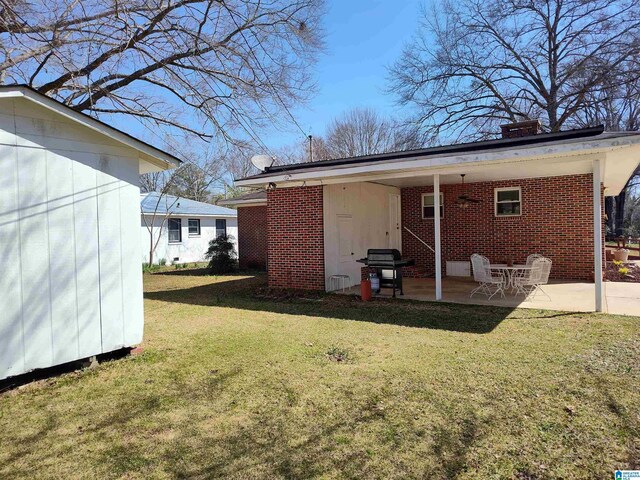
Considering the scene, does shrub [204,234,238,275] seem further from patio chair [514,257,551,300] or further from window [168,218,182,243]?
patio chair [514,257,551,300]

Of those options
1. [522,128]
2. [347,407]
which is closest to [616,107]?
[522,128]

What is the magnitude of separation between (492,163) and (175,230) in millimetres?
17827

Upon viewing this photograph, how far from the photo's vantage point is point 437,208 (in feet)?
27.7

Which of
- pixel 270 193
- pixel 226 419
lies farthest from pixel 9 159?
pixel 270 193

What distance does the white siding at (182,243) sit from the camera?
65.9ft

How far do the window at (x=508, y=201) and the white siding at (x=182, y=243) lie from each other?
45.7 ft

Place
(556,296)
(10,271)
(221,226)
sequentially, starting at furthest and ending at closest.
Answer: (221,226) → (556,296) → (10,271)

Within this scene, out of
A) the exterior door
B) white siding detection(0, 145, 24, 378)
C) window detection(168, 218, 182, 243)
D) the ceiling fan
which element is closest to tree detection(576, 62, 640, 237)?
the ceiling fan

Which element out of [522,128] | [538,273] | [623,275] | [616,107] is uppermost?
[616,107]

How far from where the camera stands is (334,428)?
3324mm

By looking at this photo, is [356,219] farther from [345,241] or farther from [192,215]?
[192,215]

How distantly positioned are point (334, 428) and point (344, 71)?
9656mm

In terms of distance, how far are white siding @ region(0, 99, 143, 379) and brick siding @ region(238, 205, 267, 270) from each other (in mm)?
11603

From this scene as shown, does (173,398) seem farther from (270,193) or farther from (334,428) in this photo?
(270,193)
